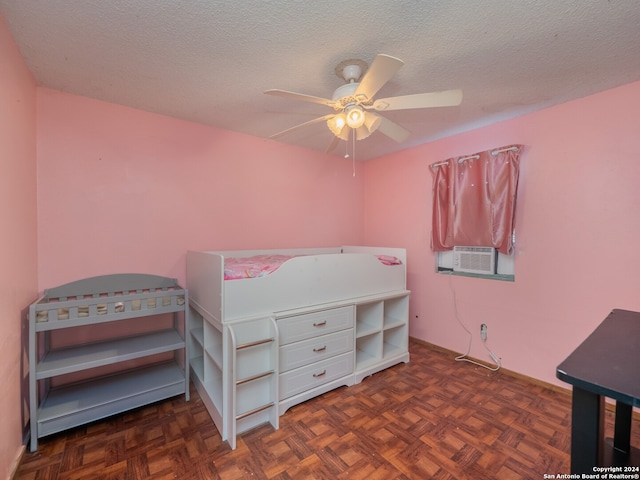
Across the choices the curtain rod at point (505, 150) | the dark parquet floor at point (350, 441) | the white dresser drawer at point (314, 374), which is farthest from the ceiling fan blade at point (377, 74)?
the dark parquet floor at point (350, 441)

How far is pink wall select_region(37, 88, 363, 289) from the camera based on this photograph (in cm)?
199

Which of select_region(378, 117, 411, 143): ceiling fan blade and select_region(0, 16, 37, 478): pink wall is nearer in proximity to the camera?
select_region(0, 16, 37, 478): pink wall

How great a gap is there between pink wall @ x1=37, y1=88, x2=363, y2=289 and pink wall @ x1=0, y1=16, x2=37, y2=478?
20 cm

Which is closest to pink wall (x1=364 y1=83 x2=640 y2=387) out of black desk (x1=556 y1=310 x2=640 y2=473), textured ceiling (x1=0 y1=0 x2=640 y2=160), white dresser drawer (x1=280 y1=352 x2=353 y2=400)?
textured ceiling (x1=0 y1=0 x2=640 y2=160)

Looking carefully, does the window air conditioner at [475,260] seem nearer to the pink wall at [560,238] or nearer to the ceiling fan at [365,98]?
the pink wall at [560,238]

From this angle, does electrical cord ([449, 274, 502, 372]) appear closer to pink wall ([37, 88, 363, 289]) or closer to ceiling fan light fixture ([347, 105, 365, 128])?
pink wall ([37, 88, 363, 289])

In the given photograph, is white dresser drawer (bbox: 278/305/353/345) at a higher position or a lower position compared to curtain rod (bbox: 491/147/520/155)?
lower

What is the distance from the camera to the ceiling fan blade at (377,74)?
114 centimetres

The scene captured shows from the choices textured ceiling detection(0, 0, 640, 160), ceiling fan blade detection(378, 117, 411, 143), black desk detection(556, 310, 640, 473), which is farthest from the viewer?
ceiling fan blade detection(378, 117, 411, 143)

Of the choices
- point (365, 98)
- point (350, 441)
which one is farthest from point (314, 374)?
point (365, 98)

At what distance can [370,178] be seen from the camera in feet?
12.2

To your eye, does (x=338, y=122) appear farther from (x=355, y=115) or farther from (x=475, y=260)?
(x=475, y=260)

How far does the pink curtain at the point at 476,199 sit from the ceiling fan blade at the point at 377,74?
161 centimetres

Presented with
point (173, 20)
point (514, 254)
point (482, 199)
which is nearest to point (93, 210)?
point (173, 20)
